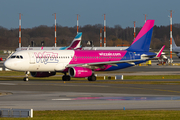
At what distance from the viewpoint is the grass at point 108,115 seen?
18250 mm

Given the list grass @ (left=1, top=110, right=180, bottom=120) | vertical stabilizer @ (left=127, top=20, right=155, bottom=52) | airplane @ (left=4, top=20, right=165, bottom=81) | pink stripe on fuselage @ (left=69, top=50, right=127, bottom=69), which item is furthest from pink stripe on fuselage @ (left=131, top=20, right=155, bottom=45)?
grass @ (left=1, top=110, right=180, bottom=120)

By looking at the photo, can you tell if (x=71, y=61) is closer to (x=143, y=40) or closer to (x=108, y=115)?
(x=143, y=40)

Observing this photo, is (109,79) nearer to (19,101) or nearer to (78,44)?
(19,101)

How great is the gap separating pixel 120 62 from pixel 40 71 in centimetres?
1073

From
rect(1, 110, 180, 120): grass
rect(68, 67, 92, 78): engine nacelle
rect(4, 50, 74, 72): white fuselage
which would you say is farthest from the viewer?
rect(4, 50, 74, 72): white fuselage

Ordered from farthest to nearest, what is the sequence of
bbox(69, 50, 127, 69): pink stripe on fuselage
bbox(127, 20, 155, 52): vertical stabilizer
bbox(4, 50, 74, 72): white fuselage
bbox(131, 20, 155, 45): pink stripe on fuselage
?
1. bbox(131, 20, 155, 45): pink stripe on fuselage
2. bbox(127, 20, 155, 52): vertical stabilizer
3. bbox(69, 50, 127, 69): pink stripe on fuselage
4. bbox(4, 50, 74, 72): white fuselage

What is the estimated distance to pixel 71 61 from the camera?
48844 millimetres

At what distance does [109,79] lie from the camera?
50.8 meters

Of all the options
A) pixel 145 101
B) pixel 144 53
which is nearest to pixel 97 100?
pixel 145 101

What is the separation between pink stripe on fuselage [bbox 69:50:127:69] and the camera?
49406mm

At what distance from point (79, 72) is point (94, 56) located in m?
5.69

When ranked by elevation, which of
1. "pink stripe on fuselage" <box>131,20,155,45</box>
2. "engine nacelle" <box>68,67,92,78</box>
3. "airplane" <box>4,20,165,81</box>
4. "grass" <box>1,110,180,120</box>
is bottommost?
"grass" <box>1,110,180,120</box>

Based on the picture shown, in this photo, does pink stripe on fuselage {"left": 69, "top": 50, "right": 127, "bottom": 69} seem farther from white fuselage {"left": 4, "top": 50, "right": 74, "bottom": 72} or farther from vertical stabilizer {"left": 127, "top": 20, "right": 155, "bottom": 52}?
vertical stabilizer {"left": 127, "top": 20, "right": 155, "bottom": 52}

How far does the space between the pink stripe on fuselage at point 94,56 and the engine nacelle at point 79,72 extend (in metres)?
2.60
